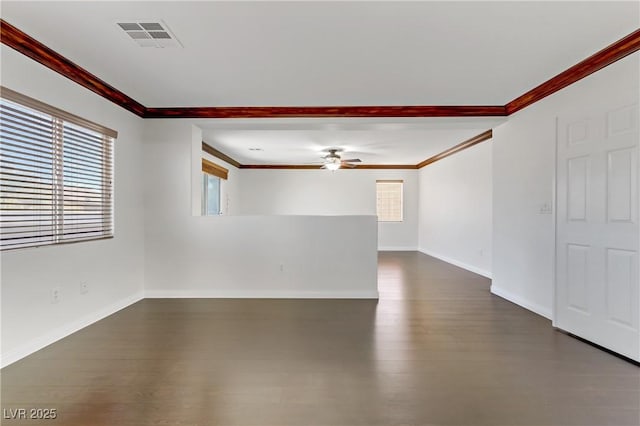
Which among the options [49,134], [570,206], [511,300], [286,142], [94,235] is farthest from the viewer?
[286,142]

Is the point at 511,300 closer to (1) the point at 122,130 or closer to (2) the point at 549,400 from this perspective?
(2) the point at 549,400

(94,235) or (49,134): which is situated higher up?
(49,134)

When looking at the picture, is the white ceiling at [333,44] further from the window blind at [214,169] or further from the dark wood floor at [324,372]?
the window blind at [214,169]

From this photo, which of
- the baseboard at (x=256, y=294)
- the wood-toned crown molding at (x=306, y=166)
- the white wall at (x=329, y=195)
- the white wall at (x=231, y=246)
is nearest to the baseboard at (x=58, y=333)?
the baseboard at (x=256, y=294)

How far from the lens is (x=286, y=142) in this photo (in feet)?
19.7

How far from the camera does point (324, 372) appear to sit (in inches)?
91.4

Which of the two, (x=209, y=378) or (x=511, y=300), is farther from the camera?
(x=511, y=300)

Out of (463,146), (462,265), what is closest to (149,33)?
(463,146)

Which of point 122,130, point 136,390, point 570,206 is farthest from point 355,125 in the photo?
point 136,390

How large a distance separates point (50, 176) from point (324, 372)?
2.90 m

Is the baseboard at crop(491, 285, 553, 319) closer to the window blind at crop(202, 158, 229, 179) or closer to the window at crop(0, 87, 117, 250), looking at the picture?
the window at crop(0, 87, 117, 250)

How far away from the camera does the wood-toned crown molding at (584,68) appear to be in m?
2.51

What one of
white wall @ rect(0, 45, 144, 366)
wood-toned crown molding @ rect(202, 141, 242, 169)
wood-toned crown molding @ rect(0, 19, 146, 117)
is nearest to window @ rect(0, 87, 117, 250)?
white wall @ rect(0, 45, 144, 366)

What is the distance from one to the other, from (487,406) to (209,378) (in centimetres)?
185
